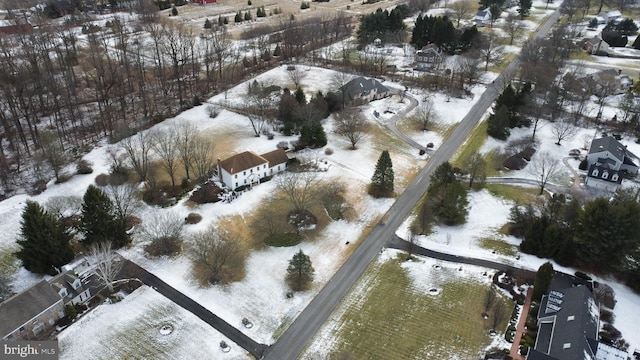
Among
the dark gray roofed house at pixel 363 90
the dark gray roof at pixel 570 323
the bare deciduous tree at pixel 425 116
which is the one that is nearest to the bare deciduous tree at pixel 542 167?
the bare deciduous tree at pixel 425 116

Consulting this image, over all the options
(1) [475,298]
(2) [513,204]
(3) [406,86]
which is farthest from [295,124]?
(1) [475,298]

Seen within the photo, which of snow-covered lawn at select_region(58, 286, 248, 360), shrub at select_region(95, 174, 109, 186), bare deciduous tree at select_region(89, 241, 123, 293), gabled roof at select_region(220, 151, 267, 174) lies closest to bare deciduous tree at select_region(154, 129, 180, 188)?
gabled roof at select_region(220, 151, 267, 174)

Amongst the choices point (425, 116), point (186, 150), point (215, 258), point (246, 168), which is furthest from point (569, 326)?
point (186, 150)

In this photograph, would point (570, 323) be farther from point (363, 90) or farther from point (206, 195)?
point (363, 90)

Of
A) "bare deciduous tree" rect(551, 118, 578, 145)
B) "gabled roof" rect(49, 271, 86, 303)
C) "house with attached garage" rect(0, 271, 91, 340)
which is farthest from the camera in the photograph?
"bare deciduous tree" rect(551, 118, 578, 145)

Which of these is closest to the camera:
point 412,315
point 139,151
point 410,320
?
point 410,320

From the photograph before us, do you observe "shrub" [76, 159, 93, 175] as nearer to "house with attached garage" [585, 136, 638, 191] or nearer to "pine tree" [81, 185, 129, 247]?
"pine tree" [81, 185, 129, 247]

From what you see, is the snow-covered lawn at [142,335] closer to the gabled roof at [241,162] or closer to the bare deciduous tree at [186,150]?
the gabled roof at [241,162]

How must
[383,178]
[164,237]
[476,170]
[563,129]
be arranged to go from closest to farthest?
[164,237], [383,178], [476,170], [563,129]
